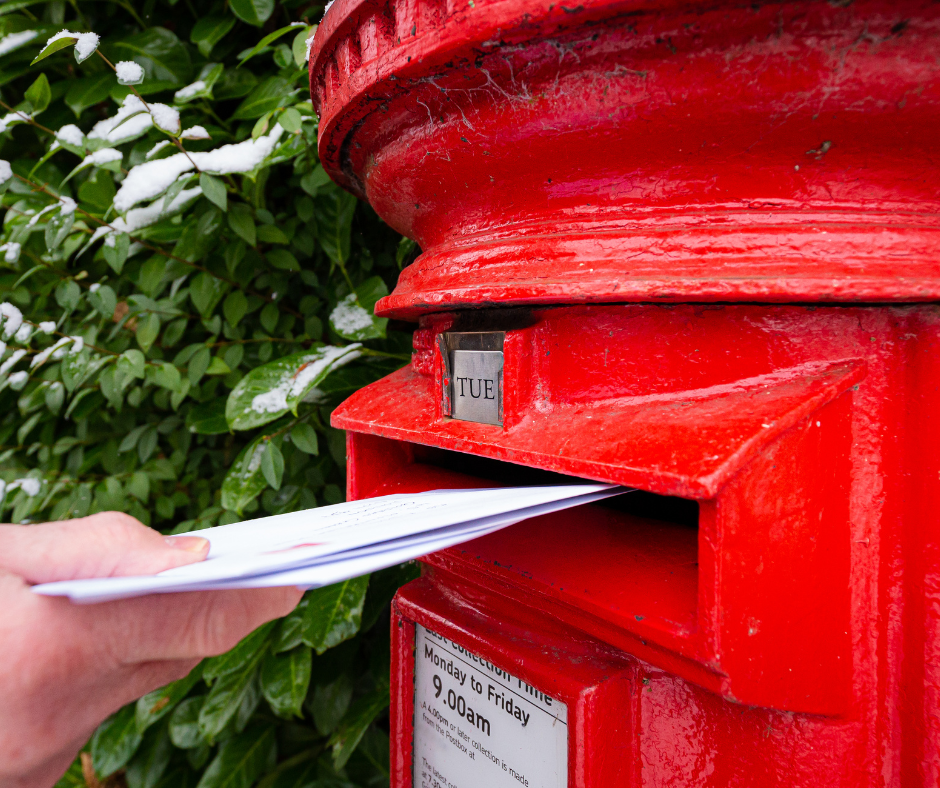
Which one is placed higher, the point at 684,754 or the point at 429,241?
the point at 429,241

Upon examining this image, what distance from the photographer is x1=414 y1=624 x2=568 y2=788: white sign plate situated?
754 millimetres

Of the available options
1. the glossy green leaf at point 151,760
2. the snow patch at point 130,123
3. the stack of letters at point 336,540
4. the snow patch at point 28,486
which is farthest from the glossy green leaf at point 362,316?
the glossy green leaf at point 151,760

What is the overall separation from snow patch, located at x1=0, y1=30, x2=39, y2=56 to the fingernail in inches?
75.8

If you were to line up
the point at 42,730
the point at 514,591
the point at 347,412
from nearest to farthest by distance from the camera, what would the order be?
the point at 42,730, the point at 514,591, the point at 347,412

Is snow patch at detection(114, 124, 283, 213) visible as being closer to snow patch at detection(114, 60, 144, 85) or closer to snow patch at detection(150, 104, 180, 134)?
snow patch at detection(150, 104, 180, 134)

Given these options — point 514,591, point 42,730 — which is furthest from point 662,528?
point 42,730

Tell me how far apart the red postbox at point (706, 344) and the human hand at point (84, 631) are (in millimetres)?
323

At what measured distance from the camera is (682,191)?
0.63 metres

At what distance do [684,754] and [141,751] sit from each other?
5.97 feet

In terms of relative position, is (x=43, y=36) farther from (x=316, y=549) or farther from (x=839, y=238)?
(x=839, y=238)

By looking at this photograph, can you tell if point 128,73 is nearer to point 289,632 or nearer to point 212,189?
point 212,189

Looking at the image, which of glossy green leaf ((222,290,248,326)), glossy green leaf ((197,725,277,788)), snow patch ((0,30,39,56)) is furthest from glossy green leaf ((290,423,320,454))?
snow patch ((0,30,39,56))

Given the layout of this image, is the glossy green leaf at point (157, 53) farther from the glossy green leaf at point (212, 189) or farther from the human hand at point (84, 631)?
the human hand at point (84, 631)

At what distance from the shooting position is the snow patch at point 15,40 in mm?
1703
